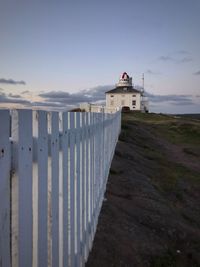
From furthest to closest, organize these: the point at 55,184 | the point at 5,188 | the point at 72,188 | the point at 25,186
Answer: the point at 72,188 → the point at 55,184 → the point at 25,186 → the point at 5,188

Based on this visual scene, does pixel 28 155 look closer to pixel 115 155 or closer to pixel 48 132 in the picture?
pixel 48 132

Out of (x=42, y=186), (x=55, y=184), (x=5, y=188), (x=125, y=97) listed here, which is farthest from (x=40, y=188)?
(x=125, y=97)

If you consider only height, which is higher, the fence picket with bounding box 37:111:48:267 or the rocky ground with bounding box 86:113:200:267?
the fence picket with bounding box 37:111:48:267

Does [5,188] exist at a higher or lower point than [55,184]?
higher

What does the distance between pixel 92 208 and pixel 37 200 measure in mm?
2394

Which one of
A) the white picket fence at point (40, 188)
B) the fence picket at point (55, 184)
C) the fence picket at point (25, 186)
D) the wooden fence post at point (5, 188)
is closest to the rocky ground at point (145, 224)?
the white picket fence at point (40, 188)

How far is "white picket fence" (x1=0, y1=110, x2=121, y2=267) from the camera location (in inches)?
63.5

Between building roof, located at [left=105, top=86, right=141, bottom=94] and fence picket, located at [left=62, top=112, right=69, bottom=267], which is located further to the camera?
building roof, located at [left=105, top=86, right=141, bottom=94]

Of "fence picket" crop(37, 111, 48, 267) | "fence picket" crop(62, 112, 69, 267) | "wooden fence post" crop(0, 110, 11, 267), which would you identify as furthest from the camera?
"fence picket" crop(62, 112, 69, 267)

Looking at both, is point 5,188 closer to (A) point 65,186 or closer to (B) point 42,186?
(B) point 42,186

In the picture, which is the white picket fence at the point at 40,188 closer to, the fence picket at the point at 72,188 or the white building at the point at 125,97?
the fence picket at the point at 72,188

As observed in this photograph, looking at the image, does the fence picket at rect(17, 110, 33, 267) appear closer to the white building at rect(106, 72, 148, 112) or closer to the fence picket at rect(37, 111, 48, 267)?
the fence picket at rect(37, 111, 48, 267)

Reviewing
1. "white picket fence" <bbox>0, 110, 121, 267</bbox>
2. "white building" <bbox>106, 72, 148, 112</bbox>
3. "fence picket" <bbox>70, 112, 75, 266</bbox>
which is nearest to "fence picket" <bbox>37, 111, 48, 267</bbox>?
"white picket fence" <bbox>0, 110, 121, 267</bbox>

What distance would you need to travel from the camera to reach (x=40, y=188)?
2012 mm
